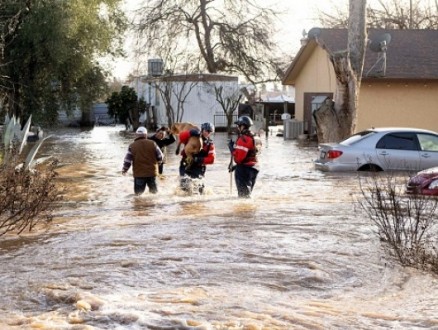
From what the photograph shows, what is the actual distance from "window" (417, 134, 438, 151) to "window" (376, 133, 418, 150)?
0.14 m

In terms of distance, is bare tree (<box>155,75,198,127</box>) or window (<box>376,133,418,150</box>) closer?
window (<box>376,133,418,150</box>)

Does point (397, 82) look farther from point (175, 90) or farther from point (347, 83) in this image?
point (175, 90)

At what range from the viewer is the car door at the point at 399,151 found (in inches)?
660

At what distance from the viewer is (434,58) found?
1144 inches

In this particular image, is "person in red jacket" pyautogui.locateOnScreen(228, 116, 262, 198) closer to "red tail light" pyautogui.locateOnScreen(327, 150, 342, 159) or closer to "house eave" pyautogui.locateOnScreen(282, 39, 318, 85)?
"red tail light" pyautogui.locateOnScreen(327, 150, 342, 159)

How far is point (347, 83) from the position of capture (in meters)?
20.0

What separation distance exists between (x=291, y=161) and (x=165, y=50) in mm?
24159

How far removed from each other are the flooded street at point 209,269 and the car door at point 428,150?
367cm

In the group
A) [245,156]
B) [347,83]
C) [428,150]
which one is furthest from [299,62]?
[245,156]

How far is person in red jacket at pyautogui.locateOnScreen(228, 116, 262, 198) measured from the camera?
514 inches

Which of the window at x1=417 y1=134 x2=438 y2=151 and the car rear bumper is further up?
the window at x1=417 y1=134 x2=438 y2=151

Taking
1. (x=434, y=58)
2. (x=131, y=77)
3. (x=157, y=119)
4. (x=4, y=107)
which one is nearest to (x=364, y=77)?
(x=434, y=58)

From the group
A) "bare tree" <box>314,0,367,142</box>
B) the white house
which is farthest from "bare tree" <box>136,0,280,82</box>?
"bare tree" <box>314,0,367,142</box>

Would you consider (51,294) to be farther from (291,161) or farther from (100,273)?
(291,161)
